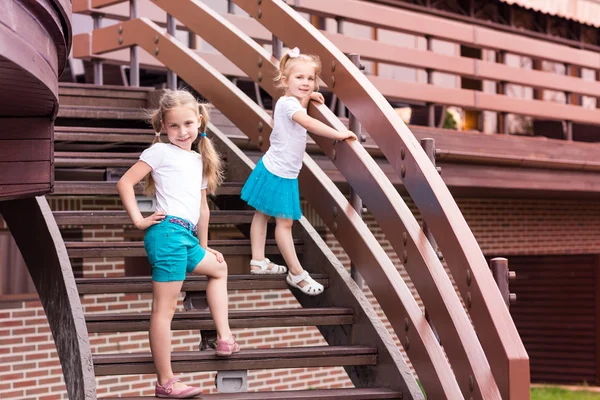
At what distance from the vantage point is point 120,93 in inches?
231

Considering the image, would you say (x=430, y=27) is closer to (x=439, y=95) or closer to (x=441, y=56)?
(x=441, y=56)

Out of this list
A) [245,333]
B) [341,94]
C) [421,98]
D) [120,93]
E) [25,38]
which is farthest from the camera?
[245,333]

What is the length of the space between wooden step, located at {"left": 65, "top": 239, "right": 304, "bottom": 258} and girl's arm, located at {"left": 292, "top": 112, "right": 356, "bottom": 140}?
68 centimetres

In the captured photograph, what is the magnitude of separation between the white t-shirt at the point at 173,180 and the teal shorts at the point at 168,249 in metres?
0.06

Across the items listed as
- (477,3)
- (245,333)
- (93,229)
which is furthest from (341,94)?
(477,3)

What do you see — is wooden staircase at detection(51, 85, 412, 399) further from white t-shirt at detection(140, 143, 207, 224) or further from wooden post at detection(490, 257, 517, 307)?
wooden post at detection(490, 257, 517, 307)

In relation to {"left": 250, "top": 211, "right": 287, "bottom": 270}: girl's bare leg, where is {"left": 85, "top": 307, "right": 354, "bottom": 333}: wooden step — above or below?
below

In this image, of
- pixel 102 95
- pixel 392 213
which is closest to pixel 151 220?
pixel 392 213

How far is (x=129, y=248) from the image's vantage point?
14.2ft

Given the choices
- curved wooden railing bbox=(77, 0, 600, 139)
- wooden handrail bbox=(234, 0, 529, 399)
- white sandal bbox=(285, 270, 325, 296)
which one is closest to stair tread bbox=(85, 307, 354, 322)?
white sandal bbox=(285, 270, 325, 296)

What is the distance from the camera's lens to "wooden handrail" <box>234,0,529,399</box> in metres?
3.09

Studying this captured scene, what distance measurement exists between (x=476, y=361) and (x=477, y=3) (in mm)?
9359

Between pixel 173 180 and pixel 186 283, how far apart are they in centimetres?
68

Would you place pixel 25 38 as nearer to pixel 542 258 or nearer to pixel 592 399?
pixel 592 399
